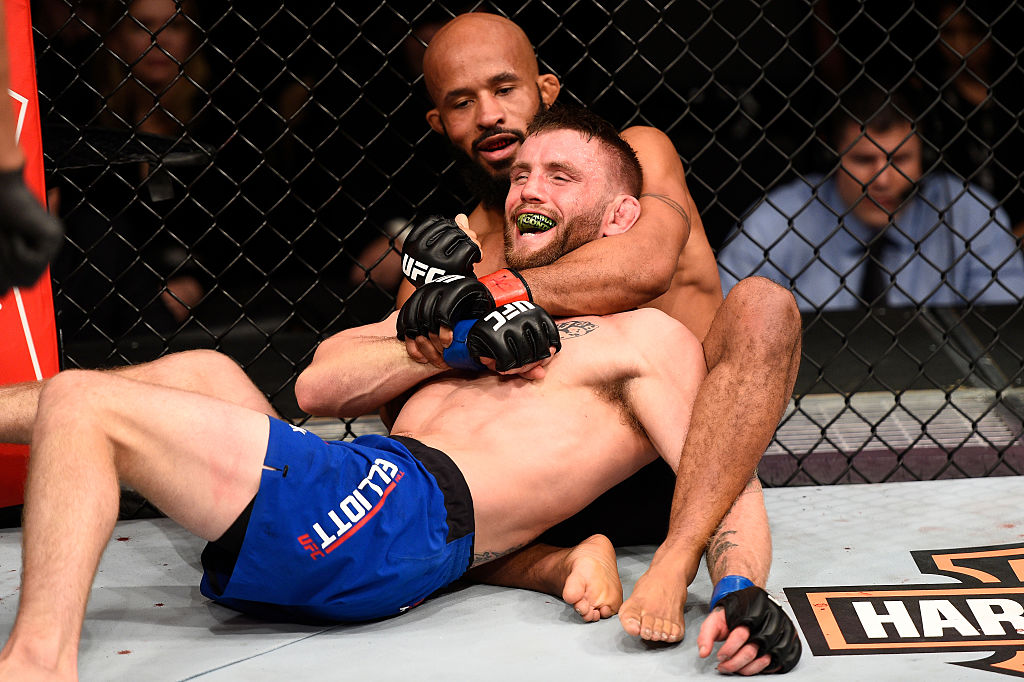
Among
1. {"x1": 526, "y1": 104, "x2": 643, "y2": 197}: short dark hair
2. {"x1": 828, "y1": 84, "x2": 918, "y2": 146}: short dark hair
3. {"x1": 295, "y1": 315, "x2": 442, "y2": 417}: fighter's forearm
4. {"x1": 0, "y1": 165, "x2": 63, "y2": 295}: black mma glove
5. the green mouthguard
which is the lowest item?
{"x1": 0, "y1": 165, "x2": 63, "y2": 295}: black mma glove

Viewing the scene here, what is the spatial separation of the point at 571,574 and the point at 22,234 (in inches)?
36.8

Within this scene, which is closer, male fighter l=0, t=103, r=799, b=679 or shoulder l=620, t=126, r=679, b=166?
male fighter l=0, t=103, r=799, b=679

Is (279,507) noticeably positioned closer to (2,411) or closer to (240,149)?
(2,411)

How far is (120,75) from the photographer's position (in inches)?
114

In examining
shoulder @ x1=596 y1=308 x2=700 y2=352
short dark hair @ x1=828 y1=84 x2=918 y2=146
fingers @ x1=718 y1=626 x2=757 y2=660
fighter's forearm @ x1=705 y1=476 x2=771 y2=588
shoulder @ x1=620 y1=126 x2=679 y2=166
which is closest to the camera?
fingers @ x1=718 y1=626 x2=757 y2=660

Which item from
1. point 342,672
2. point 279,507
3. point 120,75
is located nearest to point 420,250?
point 279,507

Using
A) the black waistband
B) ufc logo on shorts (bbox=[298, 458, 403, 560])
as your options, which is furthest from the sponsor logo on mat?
ufc logo on shorts (bbox=[298, 458, 403, 560])

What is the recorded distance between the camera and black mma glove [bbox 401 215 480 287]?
1.74 m

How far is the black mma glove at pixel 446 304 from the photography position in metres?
1.63

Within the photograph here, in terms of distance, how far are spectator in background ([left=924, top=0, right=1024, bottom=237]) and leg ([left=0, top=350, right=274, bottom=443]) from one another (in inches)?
88.6

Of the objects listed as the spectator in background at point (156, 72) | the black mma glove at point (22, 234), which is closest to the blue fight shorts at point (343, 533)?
the black mma glove at point (22, 234)

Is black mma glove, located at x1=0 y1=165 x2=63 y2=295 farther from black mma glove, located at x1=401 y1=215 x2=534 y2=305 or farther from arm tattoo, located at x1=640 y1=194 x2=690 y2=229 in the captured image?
arm tattoo, located at x1=640 y1=194 x2=690 y2=229

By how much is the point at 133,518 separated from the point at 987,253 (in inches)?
95.8

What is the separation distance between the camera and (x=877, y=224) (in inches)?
126
